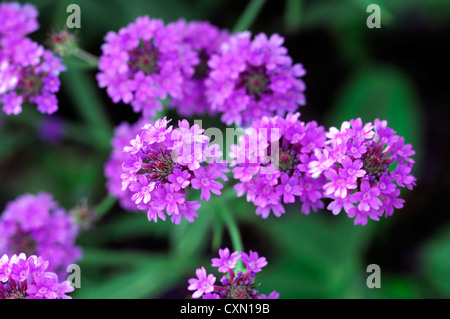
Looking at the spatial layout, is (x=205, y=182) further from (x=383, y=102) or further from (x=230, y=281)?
(x=383, y=102)

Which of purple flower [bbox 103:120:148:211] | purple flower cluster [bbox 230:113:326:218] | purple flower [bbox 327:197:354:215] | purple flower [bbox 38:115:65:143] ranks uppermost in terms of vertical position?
purple flower [bbox 38:115:65:143]

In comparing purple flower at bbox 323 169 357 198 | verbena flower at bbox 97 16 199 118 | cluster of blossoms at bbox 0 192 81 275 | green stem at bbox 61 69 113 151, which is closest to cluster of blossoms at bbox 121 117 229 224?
purple flower at bbox 323 169 357 198

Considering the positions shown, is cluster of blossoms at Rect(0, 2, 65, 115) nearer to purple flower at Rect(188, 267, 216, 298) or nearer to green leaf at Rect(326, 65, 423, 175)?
purple flower at Rect(188, 267, 216, 298)

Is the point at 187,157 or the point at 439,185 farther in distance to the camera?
the point at 439,185

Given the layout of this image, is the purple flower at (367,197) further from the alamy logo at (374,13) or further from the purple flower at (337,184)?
the alamy logo at (374,13)

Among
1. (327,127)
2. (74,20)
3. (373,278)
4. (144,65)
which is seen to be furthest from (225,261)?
(327,127)
